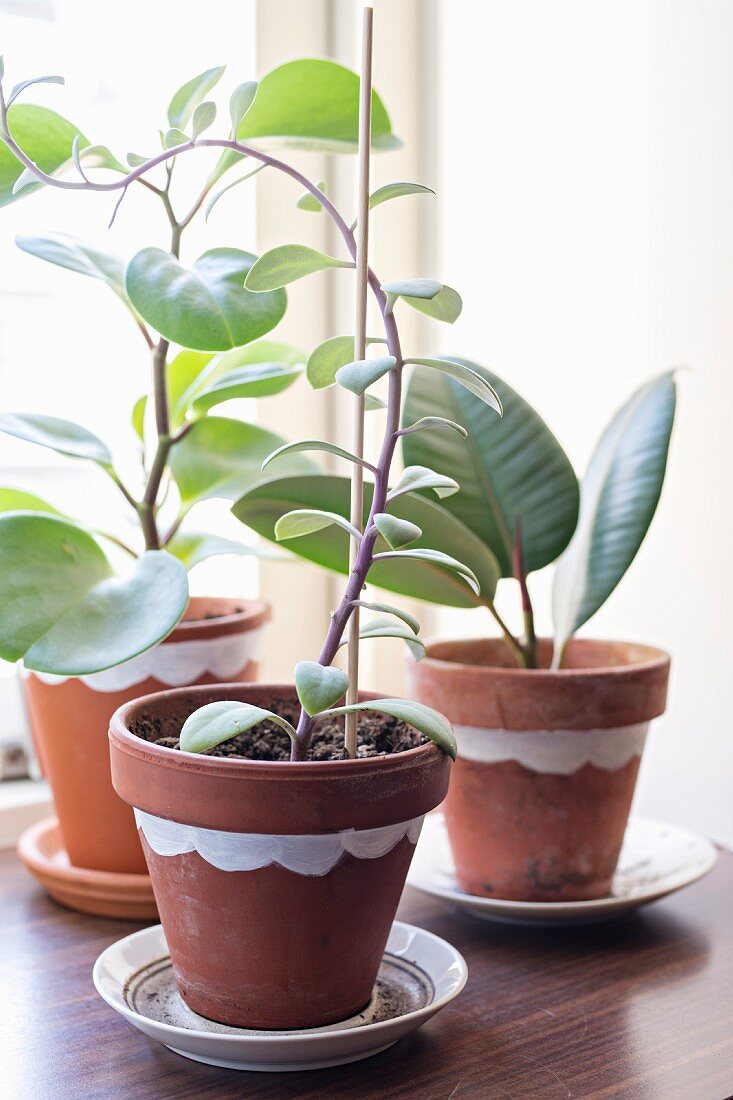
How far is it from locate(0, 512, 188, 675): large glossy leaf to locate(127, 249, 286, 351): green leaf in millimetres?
131

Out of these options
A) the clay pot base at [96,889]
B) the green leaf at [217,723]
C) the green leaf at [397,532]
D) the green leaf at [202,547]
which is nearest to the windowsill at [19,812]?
the clay pot base at [96,889]

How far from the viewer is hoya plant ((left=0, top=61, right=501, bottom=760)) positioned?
22.6 inches

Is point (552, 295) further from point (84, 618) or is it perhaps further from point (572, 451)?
point (84, 618)

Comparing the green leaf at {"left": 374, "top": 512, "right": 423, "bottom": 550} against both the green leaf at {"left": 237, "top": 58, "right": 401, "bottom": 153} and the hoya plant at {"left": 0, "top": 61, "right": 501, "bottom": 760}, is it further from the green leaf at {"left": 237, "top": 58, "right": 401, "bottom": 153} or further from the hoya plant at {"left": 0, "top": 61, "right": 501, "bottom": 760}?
the green leaf at {"left": 237, "top": 58, "right": 401, "bottom": 153}

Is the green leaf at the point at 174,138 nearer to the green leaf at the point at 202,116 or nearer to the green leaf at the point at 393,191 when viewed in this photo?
the green leaf at the point at 202,116

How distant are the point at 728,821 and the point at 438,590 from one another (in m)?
0.37

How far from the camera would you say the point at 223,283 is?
2.20ft

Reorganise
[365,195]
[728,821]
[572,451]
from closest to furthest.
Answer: [365,195]
[728,821]
[572,451]

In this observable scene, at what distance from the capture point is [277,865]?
566mm

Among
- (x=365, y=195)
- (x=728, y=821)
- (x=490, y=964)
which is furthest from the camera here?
(x=728, y=821)

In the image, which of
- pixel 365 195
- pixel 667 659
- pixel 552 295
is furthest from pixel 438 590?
pixel 552 295

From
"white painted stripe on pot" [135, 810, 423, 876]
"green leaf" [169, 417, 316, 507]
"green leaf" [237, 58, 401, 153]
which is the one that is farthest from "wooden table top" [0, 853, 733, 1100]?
"green leaf" [237, 58, 401, 153]

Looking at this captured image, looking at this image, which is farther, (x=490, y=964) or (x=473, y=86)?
(x=473, y=86)

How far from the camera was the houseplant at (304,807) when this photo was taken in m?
0.56
